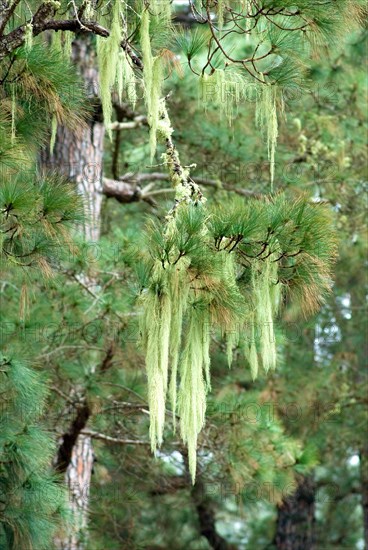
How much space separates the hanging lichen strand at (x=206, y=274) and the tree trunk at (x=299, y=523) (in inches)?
312

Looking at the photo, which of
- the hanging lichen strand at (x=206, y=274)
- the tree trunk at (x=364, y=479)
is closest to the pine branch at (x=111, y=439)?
the hanging lichen strand at (x=206, y=274)

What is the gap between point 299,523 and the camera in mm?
11406

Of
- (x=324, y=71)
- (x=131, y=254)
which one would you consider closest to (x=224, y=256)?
(x=131, y=254)

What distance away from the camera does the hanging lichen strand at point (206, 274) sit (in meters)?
3.48

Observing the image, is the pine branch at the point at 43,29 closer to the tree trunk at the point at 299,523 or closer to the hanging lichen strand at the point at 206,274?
the hanging lichen strand at the point at 206,274

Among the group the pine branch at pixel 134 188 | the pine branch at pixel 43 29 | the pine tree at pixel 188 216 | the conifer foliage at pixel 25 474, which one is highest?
the pine branch at pixel 134 188

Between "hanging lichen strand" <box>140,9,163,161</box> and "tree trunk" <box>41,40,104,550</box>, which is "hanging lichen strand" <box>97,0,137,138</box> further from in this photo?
"tree trunk" <box>41,40,104,550</box>

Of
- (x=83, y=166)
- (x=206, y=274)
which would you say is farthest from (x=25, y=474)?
(x=83, y=166)

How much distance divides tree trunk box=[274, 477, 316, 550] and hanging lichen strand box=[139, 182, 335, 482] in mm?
7921

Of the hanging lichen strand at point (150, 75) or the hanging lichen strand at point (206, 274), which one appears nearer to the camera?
the hanging lichen strand at point (206, 274)

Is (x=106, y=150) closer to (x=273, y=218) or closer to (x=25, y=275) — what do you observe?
(x=25, y=275)

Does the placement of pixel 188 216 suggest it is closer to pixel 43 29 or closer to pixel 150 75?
pixel 150 75

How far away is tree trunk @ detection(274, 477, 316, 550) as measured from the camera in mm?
11344

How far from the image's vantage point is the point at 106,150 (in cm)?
960
